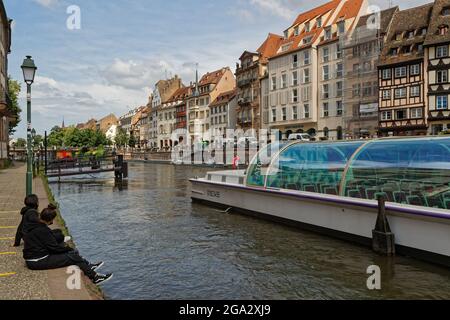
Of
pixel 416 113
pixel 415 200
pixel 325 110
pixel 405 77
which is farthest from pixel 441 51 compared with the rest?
pixel 415 200

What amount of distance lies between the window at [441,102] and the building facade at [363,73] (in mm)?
7767

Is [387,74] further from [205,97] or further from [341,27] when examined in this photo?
[205,97]

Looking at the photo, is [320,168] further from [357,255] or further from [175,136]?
[175,136]

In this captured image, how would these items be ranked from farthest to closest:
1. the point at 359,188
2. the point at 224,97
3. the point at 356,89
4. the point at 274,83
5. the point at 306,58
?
the point at 224,97 < the point at 274,83 < the point at 306,58 < the point at 356,89 < the point at 359,188

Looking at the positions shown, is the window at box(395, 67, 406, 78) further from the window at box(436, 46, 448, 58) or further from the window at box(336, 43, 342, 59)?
the window at box(336, 43, 342, 59)

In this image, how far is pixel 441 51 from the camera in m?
46.0

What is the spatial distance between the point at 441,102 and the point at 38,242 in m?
47.6

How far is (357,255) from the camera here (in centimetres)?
1041

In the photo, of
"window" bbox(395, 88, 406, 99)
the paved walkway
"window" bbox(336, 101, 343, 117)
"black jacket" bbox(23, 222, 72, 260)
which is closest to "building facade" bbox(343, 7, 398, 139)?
"window" bbox(336, 101, 343, 117)

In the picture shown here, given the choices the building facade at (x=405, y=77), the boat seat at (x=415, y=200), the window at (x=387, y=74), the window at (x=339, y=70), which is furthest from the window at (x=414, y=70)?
the boat seat at (x=415, y=200)

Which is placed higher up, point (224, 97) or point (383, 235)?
point (224, 97)

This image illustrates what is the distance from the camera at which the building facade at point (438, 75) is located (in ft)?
149

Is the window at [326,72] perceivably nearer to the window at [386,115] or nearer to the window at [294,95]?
the window at [294,95]
